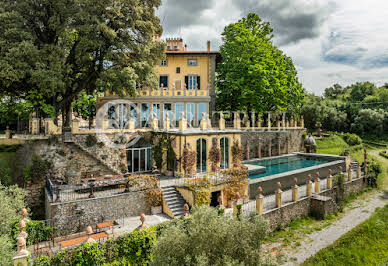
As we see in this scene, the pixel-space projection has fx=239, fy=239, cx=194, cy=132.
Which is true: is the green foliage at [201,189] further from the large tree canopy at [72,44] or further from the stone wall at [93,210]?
the large tree canopy at [72,44]

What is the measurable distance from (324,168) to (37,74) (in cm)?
2301

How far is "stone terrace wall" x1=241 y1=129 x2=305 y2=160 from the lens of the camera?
25.6 m

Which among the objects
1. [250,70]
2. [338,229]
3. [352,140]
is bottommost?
[338,229]

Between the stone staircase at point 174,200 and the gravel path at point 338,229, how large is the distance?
562 cm

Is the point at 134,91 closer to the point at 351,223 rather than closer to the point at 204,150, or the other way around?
the point at 204,150

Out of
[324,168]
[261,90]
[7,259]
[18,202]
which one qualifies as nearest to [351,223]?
[324,168]

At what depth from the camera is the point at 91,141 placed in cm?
1530

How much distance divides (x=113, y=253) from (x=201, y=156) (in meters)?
8.87

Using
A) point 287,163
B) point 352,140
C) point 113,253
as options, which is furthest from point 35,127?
point 352,140

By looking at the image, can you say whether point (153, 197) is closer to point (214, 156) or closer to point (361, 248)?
point (214, 156)

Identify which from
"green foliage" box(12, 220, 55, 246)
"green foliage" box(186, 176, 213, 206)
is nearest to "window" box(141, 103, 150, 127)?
"green foliage" box(186, 176, 213, 206)

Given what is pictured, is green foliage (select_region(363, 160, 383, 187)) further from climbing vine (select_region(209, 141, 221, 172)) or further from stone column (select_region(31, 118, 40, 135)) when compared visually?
stone column (select_region(31, 118, 40, 135))

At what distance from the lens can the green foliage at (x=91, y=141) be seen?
15.2 metres

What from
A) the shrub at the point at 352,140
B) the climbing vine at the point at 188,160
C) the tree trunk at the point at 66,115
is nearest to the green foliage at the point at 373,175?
the shrub at the point at 352,140
